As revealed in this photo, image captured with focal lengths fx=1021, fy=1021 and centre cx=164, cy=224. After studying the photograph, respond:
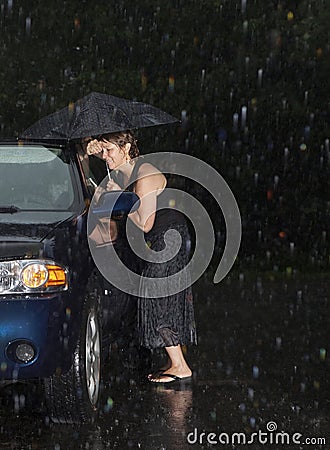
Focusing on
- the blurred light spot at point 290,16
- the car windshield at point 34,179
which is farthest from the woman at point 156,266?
the blurred light spot at point 290,16

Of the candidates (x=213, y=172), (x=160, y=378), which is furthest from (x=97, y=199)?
(x=213, y=172)

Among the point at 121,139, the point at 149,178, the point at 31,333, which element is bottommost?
the point at 31,333

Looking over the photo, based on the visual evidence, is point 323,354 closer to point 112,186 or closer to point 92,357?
point 112,186

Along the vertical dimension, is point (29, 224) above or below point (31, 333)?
above

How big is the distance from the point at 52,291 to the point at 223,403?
1729mm

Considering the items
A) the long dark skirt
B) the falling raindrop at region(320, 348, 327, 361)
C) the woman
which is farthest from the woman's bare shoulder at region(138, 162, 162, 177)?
the falling raindrop at region(320, 348, 327, 361)

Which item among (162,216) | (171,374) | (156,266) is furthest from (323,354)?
(162,216)

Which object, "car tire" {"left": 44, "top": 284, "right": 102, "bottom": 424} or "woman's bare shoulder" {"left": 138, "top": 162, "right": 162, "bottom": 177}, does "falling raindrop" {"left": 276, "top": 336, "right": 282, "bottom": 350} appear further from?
"car tire" {"left": 44, "top": 284, "right": 102, "bottom": 424}

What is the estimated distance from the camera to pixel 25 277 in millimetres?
5664

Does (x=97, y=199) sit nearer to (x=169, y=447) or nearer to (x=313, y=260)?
(x=169, y=447)

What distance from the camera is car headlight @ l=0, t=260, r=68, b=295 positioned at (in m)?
5.65

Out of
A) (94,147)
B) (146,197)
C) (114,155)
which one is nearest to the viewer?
(146,197)

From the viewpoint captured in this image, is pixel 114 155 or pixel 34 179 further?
pixel 114 155

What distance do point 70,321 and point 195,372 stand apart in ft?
7.48
